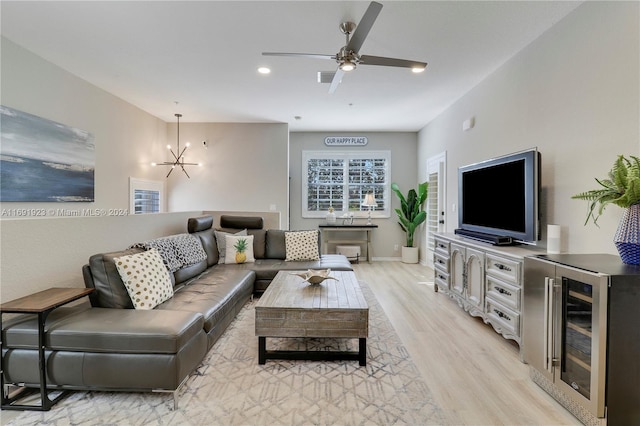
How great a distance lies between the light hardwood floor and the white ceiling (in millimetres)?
2853

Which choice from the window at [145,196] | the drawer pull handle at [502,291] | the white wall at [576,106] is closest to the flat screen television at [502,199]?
the white wall at [576,106]

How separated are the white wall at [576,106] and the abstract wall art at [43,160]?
5181 millimetres

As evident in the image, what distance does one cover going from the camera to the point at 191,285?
3.13 m

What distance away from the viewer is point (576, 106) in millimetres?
2533

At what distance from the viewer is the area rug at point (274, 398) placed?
5.79ft

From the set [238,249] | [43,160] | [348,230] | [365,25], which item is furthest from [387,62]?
[348,230]

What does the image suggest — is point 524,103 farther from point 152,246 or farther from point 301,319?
point 152,246

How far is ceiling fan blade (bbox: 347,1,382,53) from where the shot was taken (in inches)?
74.9

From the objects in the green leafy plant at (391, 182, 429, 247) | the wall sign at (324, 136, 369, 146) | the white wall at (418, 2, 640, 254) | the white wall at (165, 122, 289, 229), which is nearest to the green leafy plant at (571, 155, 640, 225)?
the white wall at (418, 2, 640, 254)

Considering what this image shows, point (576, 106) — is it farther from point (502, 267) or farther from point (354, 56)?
point (354, 56)

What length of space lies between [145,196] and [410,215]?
17.0 ft

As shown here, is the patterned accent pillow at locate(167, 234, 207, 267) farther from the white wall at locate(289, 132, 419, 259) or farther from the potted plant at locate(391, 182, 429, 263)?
the potted plant at locate(391, 182, 429, 263)

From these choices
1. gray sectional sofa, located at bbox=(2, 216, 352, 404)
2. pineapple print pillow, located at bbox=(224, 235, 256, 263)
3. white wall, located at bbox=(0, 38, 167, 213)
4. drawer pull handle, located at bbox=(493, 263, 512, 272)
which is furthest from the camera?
pineapple print pillow, located at bbox=(224, 235, 256, 263)

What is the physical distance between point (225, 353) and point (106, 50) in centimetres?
328
